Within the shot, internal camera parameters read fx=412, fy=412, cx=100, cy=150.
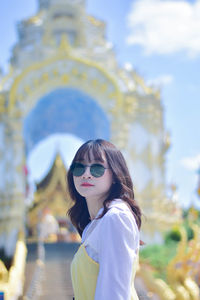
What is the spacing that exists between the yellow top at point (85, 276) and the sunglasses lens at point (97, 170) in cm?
38

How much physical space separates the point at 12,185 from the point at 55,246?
2.80 m

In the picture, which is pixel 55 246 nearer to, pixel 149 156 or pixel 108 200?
pixel 149 156

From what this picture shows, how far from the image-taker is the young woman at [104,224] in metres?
1.76

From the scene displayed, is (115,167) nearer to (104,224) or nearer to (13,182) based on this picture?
(104,224)

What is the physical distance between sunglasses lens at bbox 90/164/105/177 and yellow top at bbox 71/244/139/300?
379 millimetres

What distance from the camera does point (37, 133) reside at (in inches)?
773

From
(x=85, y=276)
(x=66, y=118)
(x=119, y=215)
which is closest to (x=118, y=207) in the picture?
(x=119, y=215)

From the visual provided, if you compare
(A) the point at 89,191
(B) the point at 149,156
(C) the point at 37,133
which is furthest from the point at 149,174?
(A) the point at 89,191

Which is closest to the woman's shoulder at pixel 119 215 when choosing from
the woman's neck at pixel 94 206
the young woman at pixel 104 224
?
the young woman at pixel 104 224

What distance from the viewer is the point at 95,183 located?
2.14 meters

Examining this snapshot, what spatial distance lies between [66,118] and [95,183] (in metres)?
17.0

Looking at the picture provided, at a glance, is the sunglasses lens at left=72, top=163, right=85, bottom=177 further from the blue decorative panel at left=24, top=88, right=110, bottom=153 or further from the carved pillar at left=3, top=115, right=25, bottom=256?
the blue decorative panel at left=24, top=88, right=110, bottom=153

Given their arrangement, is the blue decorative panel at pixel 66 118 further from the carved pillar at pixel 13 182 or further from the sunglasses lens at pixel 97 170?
the sunglasses lens at pixel 97 170

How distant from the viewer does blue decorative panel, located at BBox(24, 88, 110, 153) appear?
17.0 metres
